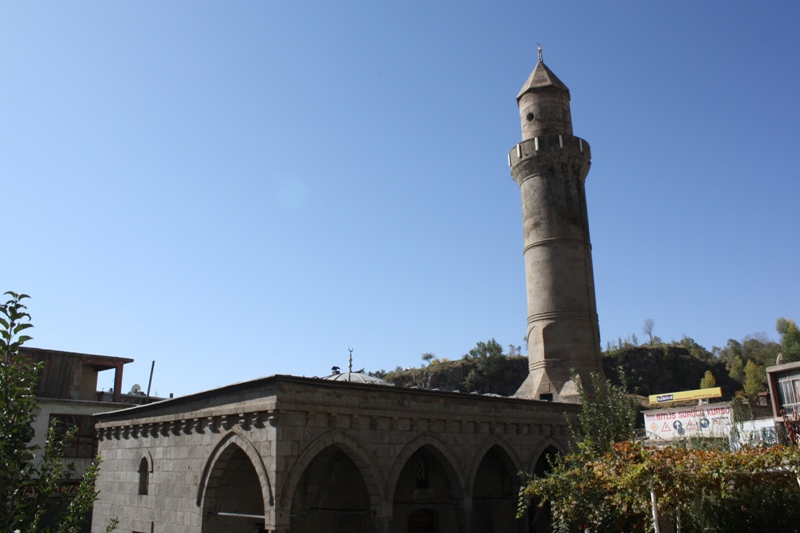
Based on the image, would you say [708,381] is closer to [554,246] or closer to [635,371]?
[635,371]

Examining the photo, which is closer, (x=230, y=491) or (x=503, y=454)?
(x=230, y=491)

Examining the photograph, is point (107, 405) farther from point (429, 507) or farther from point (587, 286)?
point (587, 286)

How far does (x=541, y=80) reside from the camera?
25.9 m

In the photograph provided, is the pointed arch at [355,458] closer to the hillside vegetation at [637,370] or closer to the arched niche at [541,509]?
the arched niche at [541,509]

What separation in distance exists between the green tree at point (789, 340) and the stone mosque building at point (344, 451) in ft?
238

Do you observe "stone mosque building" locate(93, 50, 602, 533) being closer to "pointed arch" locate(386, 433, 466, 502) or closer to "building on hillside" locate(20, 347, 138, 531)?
"pointed arch" locate(386, 433, 466, 502)

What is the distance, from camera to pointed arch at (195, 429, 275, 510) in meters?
11.9

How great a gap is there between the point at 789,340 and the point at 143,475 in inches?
4018

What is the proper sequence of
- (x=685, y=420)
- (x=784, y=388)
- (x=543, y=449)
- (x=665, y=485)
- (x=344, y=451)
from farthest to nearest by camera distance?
(x=685, y=420)
(x=784, y=388)
(x=543, y=449)
(x=344, y=451)
(x=665, y=485)

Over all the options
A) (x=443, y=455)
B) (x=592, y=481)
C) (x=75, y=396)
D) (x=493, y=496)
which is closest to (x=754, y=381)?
(x=493, y=496)

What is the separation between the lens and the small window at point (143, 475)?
53.0 ft

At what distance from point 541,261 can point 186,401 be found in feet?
46.3

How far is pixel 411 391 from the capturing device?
14.7 m

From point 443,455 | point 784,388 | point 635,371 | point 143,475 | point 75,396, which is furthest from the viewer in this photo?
point 635,371
